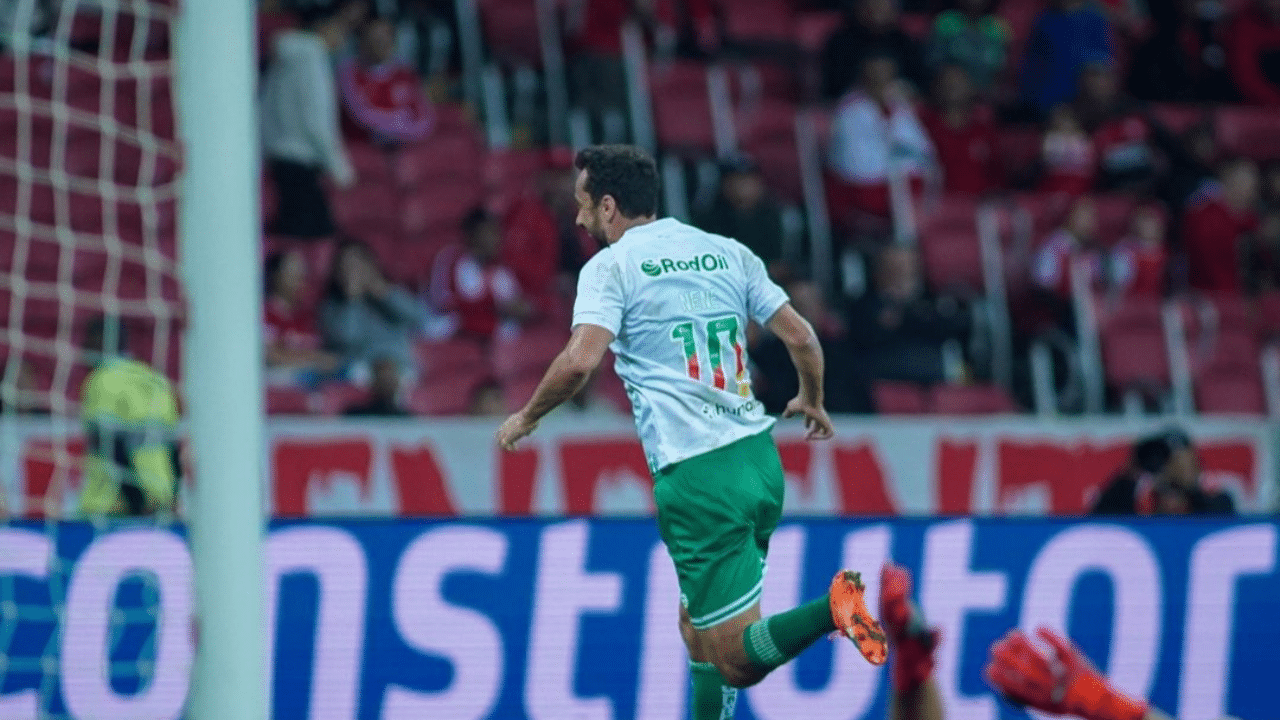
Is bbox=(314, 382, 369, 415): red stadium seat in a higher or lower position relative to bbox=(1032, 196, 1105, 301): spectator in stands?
lower

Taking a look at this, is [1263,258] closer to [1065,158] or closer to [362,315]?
[1065,158]

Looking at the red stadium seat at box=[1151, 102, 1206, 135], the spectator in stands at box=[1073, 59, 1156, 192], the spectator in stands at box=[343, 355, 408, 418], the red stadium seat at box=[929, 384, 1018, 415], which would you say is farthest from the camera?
the red stadium seat at box=[1151, 102, 1206, 135]

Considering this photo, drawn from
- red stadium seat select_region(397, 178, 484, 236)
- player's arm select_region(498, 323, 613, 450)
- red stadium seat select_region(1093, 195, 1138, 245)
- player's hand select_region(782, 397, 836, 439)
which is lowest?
player's hand select_region(782, 397, 836, 439)

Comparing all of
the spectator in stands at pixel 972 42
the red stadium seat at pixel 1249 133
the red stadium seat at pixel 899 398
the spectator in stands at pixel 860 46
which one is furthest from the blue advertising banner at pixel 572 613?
the red stadium seat at pixel 1249 133

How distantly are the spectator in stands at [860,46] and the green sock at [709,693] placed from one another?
754cm

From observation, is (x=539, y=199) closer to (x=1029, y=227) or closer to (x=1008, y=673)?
(x=1029, y=227)

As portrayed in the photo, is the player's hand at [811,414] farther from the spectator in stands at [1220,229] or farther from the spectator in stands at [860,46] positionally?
the spectator in stands at [1220,229]

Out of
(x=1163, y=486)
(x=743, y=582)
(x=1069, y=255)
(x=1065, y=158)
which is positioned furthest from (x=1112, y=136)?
(x=743, y=582)

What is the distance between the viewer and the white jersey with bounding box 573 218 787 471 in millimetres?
5613

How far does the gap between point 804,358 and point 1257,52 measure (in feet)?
31.3

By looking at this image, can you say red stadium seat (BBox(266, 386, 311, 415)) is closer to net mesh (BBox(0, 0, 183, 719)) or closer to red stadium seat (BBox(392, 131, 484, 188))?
net mesh (BBox(0, 0, 183, 719))

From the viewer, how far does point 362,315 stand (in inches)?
428

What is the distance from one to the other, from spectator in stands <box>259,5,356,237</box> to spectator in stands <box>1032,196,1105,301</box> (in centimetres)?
426

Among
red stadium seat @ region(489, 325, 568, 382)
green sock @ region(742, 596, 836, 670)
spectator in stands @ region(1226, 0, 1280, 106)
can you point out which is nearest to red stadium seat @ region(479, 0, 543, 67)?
red stadium seat @ region(489, 325, 568, 382)
